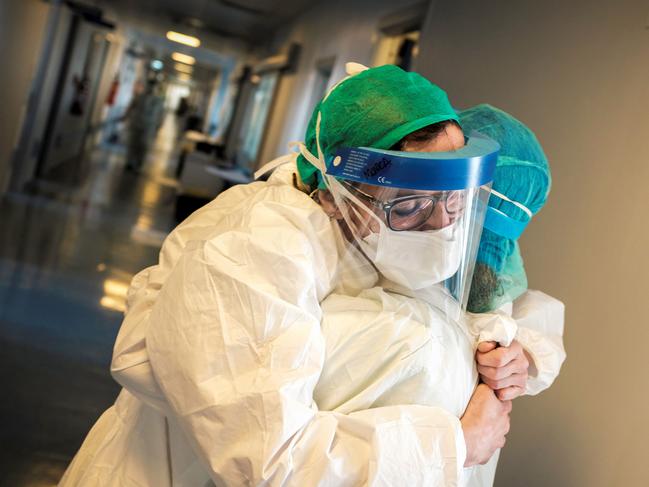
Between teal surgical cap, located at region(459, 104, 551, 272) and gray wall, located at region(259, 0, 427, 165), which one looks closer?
teal surgical cap, located at region(459, 104, 551, 272)

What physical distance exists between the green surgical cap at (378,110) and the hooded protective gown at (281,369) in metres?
0.12

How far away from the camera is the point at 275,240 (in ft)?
3.06

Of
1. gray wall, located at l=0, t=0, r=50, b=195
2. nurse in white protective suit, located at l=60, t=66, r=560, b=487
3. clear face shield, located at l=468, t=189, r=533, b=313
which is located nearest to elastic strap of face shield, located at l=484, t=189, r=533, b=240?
clear face shield, located at l=468, t=189, r=533, b=313

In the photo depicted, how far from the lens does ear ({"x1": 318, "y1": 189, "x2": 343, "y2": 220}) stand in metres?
1.03

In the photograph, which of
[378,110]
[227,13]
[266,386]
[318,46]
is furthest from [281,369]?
[227,13]

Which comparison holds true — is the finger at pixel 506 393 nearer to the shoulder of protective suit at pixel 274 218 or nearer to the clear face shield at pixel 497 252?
the clear face shield at pixel 497 252

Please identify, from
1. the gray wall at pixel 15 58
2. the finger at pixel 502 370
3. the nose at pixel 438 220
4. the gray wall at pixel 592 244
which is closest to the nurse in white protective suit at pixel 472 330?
the finger at pixel 502 370

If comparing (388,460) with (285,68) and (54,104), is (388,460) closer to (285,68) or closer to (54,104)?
(285,68)

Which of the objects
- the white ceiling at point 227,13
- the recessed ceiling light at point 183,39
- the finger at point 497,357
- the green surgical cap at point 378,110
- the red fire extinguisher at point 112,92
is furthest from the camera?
the recessed ceiling light at point 183,39

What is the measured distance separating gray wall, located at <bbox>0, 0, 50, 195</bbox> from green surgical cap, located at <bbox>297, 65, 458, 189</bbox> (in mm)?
4630

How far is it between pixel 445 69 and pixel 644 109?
155 cm

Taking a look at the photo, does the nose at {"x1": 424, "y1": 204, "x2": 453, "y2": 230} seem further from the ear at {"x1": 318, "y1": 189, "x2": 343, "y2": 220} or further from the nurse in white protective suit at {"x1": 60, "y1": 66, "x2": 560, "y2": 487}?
the ear at {"x1": 318, "y1": 189, "x2": 343, "y2": 220}

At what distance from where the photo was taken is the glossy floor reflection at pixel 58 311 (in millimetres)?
2508

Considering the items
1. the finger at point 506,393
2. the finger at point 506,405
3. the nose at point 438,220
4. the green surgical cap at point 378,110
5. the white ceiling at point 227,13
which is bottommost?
the finger at point 506,405
